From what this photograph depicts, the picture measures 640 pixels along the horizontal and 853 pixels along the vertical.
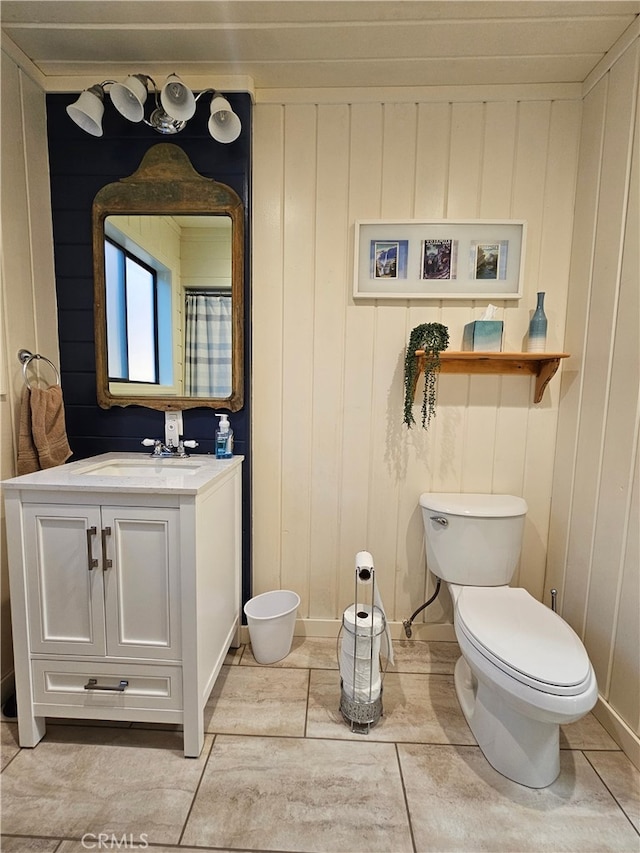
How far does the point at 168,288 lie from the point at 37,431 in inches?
30.7

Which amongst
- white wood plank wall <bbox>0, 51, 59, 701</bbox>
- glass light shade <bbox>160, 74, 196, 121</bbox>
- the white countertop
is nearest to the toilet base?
the white countertop

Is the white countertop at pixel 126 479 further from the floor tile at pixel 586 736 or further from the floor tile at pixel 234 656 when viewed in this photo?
the floor tile at pixel 586 736

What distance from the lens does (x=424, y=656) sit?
175 centimetres

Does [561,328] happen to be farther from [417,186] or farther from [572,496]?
[417,186]

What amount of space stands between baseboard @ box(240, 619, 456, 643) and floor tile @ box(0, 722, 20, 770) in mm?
1078

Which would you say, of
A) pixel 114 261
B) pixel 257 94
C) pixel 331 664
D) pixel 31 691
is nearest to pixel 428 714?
pixel 331 664

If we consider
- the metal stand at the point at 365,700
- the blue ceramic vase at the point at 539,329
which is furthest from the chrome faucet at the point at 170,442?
the blue ceramic vase at the point at 539,329

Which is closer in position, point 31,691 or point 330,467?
point 31,691

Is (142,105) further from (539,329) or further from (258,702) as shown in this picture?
(258,702)

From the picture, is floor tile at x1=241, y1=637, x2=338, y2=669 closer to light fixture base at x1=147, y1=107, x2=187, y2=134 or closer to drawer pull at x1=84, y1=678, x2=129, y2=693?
drawer pull at x1=84, y1=678, x2=129, y2=693

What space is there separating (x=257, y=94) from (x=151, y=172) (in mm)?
570

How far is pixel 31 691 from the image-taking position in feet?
4.16

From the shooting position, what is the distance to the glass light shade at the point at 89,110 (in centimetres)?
142

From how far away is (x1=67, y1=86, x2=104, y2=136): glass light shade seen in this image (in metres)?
1.42
